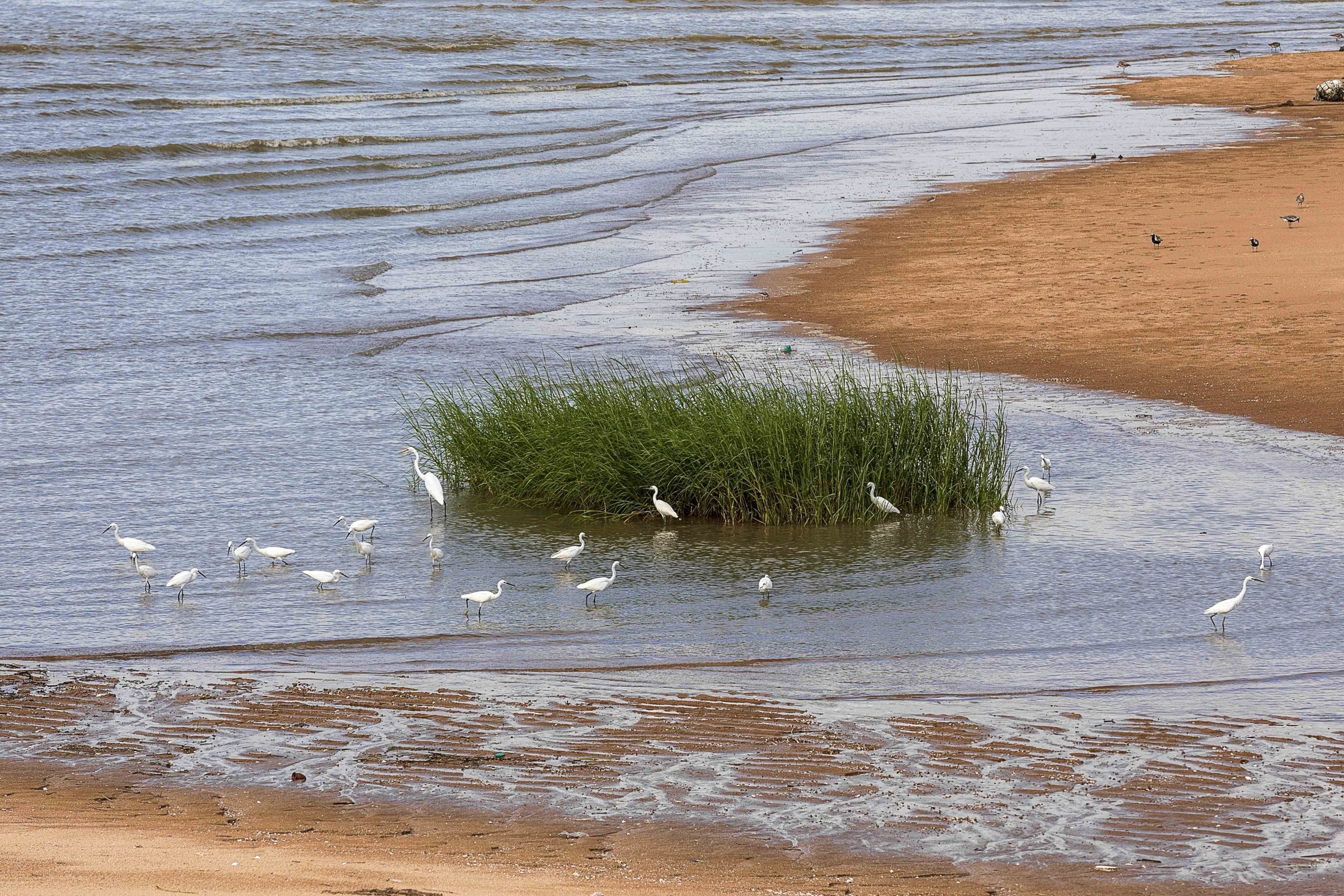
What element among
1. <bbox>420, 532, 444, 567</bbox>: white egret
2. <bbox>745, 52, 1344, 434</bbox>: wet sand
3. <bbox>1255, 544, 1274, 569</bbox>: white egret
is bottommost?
<bbox>420, 532, 444, 567</bbox>: white egret

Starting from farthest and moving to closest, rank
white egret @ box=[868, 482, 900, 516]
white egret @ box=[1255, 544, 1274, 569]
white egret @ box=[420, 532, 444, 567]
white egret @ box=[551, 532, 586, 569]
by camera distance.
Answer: white egret @ box=[868, 482, 900, 516] → white egret @ box=[420, 532, 444, 567] → white egret @ box=[551, 532, 586, 569] → white egret @ box=[1255, 544, 1274, 569]

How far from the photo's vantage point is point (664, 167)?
3142 centimetres

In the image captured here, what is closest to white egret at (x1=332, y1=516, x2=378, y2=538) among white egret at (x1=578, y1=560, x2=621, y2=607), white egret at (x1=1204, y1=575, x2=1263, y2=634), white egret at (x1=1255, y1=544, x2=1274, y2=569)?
white egret at (x1=578, y1=560, x2=621, y2=607)

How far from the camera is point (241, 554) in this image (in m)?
9.76

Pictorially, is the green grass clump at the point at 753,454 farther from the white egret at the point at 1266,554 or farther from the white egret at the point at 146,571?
the white egret at the point at 146,571

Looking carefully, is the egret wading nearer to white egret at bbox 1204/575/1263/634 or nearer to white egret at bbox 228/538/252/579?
white egret at bbox 228/538/252/579

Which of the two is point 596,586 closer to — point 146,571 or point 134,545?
point 146,571

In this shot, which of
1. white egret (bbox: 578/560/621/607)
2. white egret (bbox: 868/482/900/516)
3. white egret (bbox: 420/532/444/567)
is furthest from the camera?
white egret (bbox: 868/482/900/516)

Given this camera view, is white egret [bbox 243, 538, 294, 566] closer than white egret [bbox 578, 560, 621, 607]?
No

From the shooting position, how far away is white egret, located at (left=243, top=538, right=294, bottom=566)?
978cm

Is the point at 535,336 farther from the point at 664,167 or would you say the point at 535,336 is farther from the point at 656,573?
the point at 664,167

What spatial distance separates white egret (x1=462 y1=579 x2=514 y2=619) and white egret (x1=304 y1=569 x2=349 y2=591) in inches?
28.7

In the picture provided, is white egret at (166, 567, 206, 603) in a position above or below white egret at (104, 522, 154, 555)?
below

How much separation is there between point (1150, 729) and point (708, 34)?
195 ft
